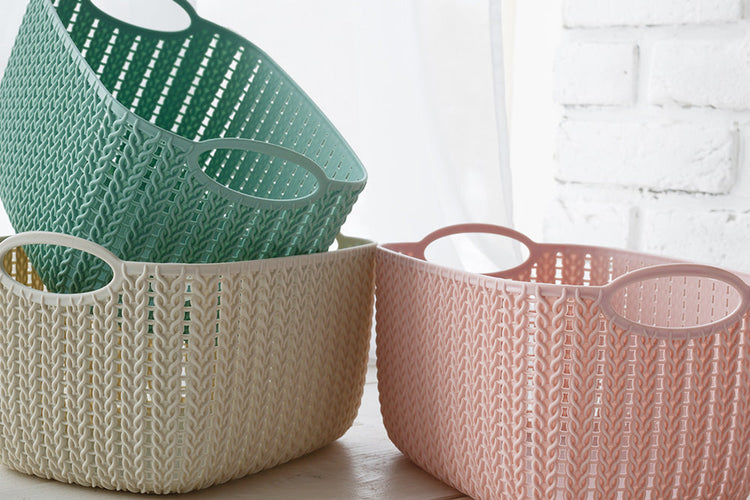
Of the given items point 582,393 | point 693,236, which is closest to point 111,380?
point 582,393

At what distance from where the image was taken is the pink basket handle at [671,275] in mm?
616

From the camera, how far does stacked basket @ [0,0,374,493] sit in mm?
681

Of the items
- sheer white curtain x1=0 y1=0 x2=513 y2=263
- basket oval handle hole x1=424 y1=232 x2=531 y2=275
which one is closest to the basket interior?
sheer white curtain x1=0 y1=0 x2=513 y2=263

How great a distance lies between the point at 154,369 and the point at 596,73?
29.1 inches

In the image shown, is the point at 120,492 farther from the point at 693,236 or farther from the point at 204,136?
the point at 693,236

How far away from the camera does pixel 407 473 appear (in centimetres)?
81

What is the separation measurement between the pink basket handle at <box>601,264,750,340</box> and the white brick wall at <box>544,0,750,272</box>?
0.43 m

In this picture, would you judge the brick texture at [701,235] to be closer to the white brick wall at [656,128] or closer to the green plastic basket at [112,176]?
the white brick wall at [656,128]

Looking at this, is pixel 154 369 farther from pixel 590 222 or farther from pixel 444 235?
pixel 590 222

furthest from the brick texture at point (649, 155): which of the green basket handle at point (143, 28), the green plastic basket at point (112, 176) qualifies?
the green basket handle at point (143, 28)

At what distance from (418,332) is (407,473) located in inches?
5.7

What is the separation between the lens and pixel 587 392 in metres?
0.63

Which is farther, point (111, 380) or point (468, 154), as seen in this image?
point (468, 154)

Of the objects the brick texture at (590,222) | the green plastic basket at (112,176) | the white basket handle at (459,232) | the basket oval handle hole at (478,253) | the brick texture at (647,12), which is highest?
the brick texture at (647,12)
